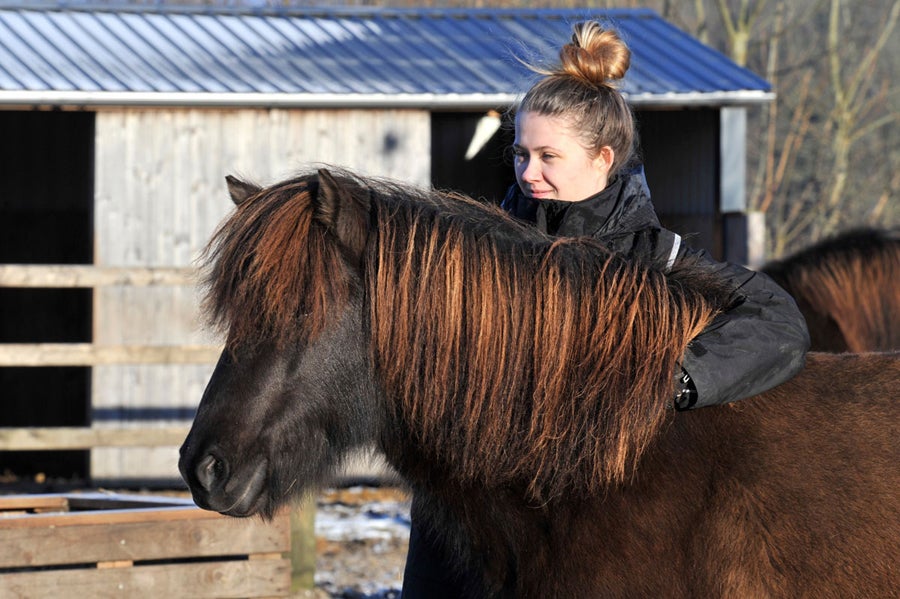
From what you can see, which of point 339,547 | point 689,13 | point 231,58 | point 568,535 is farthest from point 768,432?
point 689,13

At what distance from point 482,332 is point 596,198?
1.77ft

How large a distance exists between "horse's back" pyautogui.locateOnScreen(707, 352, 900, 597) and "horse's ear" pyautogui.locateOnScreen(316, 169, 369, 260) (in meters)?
0.91

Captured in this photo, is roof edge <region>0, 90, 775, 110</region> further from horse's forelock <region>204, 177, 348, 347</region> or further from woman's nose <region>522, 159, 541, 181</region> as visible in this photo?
horse's forelock <region>204, 177, 348, 347</region>

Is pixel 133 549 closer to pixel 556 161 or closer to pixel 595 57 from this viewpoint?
pixel 556 161

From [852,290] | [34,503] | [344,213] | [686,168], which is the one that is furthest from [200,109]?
[344,213]

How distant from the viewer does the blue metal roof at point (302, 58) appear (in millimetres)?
8852

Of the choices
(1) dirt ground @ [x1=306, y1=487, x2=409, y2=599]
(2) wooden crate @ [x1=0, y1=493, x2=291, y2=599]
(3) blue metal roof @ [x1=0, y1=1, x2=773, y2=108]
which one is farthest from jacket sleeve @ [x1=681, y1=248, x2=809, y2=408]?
→ (3) blue metal roof @ [x1=0, y1=1, x2=773, y2=108]

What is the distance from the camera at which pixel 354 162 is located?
369 inches

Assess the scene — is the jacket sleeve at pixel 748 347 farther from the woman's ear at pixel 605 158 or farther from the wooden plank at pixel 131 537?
the wooden plank at pixel 131 537

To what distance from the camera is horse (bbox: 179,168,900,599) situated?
84.8 inches

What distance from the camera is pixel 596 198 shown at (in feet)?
8.32

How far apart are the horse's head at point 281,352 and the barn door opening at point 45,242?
1048 cm

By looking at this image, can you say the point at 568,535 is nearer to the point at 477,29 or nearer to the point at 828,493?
the point at 828,493

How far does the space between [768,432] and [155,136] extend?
775 cm
